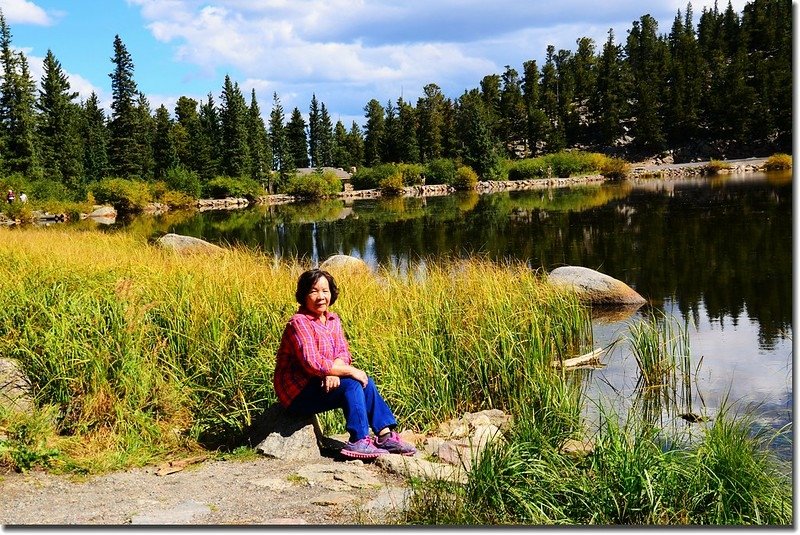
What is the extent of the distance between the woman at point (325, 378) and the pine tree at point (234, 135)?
183 ft

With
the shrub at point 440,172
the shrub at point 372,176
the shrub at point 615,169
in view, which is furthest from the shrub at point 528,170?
the shrub at point 372,176

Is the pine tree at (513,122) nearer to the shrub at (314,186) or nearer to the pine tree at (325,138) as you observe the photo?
the pine tree at (325,138)

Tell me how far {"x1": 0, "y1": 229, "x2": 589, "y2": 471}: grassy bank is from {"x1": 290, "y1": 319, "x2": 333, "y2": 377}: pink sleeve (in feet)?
3.36

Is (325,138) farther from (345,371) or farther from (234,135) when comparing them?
(345,371)

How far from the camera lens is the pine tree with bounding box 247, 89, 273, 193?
198ft

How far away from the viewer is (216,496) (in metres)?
4.16

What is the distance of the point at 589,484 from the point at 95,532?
242cm

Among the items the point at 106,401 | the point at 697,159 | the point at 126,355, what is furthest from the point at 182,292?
the point at 697,159

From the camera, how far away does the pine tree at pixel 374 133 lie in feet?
249

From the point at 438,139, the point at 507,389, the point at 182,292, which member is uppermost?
the point at 438,139

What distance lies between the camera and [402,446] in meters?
4.84

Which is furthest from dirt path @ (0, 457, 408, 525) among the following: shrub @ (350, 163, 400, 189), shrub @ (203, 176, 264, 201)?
shrub @ (350, 163, 400, 189)

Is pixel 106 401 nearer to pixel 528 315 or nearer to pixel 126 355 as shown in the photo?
pixel 126 355

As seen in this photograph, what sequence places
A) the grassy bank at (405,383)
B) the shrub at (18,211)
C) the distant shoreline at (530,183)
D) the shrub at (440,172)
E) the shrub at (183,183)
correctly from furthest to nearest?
1. the shrub at (440,172)
2. the distant shoreline at (530,183)
3. the shrub at (183,183)
4. the shrub at (18,211)
5. the grassy bank at (405,383)
